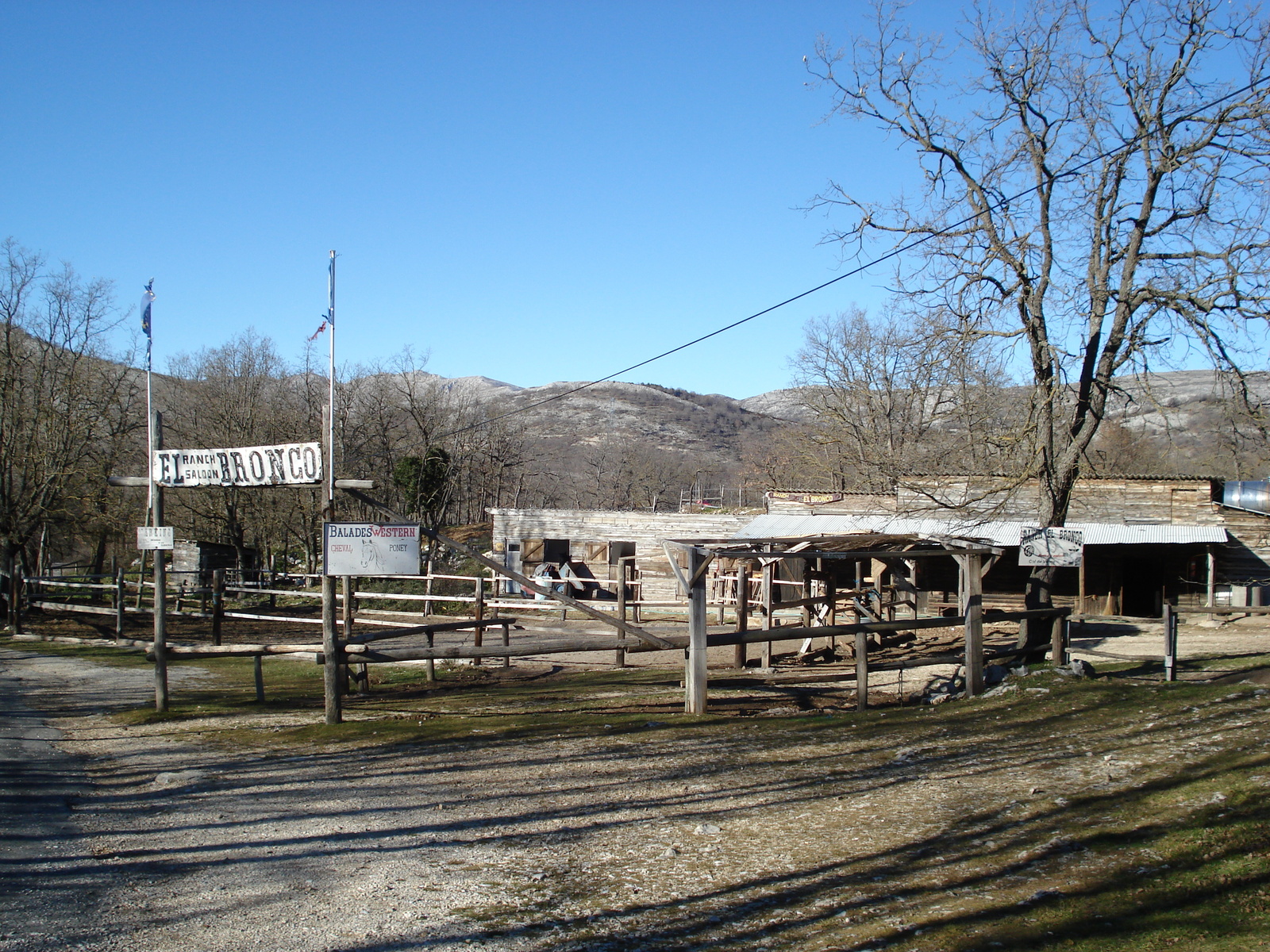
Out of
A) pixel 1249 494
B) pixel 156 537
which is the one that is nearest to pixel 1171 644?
pixel 156 537

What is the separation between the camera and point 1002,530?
2298cm

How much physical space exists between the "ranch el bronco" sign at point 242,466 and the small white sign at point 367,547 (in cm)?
76

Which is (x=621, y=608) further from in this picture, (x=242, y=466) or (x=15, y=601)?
(x=15, y=601)

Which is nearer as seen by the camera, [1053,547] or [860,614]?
[1053,547]

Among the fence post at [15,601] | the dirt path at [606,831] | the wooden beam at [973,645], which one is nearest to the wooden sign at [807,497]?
the wooden beam at [973,645]

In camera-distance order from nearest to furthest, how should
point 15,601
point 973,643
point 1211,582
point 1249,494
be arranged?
point 973,643
point 15,601
point 1211,582
point 1249,494

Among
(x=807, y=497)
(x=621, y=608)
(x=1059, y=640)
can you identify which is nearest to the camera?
(x=1059, y=640)

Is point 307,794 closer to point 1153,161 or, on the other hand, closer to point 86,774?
point 86,774

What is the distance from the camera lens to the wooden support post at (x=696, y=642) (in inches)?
367

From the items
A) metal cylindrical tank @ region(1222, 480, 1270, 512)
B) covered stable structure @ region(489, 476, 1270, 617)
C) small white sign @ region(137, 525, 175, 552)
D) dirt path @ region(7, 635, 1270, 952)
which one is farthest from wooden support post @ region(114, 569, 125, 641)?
metal cylindrical tank @ region(1222, 480, 1270, 512)

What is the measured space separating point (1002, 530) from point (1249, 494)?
18.6m

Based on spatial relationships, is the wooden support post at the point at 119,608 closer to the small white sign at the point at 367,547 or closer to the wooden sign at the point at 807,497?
the small white sign at the point at 367,547

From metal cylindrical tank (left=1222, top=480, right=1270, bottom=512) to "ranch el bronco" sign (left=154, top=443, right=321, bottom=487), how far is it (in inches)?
1323

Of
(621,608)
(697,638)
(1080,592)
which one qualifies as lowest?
(1080,592)
